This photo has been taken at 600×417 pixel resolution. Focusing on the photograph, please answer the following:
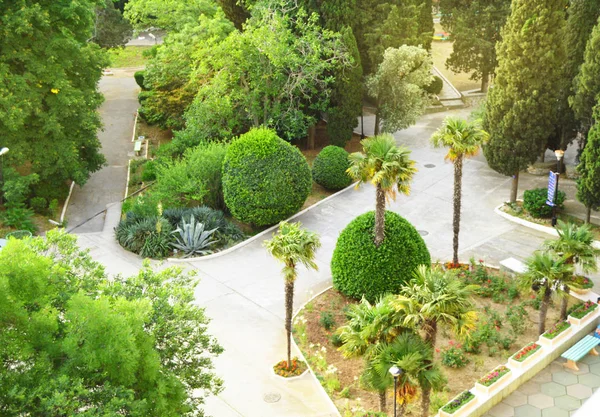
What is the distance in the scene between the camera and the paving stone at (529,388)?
20141 millimetres

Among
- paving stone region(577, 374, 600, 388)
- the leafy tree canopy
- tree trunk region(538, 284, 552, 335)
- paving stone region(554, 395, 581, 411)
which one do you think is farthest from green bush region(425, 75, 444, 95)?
the leafy tree canopy

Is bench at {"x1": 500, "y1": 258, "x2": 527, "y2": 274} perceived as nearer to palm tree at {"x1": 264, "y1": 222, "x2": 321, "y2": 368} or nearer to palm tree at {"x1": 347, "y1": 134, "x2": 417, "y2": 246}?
palm tree at {"x1": 347, "y1": 134, "x2": 417, "y2": 246}

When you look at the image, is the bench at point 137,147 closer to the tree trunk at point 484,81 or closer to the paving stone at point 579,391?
the tree trunk at point 484,81

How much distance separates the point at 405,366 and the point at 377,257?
7.00 meters

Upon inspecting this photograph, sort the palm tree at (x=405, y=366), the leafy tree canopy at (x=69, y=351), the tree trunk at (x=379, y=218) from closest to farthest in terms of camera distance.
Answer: the leafy tree canopy at (x=69, y=351)
the palm tree at (x=405, y=366)
the tree trunk at (x=379, y=218)

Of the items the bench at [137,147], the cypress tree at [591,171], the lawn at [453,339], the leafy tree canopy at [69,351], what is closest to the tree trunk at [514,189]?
the cypress tree at [591,171]

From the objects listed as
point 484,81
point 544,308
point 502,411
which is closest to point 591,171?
point 544,308

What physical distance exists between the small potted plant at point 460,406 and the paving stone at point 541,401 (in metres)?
1.80

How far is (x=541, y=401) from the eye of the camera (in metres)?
19.8

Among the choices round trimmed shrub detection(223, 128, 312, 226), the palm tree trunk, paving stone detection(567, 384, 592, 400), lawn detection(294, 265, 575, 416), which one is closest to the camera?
paving stone detection(567, 384, 592, 400)

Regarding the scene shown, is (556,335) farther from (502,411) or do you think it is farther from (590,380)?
(502,411)

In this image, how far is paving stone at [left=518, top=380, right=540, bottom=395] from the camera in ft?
66.1

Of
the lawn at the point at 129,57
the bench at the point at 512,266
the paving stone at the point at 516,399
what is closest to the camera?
the paving stone at the point at 516,399

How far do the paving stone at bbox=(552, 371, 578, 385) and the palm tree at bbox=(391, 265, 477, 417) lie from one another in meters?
4.85
